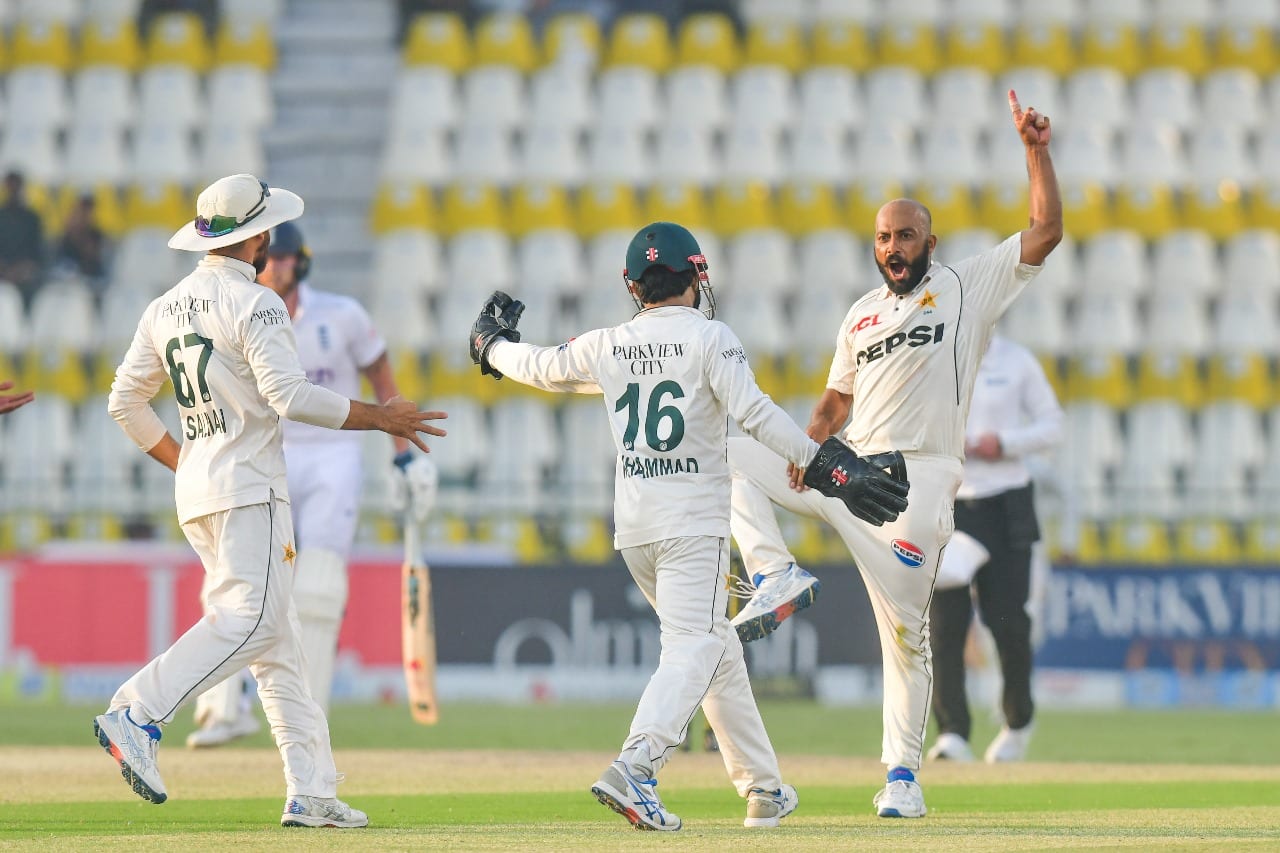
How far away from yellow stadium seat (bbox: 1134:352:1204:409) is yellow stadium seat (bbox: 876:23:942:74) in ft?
12.5

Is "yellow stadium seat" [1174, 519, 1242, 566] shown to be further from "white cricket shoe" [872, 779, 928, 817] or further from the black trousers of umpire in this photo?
"white cricket shoe" [872, 779, 928, 817]

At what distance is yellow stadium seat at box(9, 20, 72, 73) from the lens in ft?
62.6

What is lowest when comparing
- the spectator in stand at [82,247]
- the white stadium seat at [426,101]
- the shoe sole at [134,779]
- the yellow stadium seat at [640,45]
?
the shoe sole at [134,779]

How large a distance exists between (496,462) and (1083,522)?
4.63 metres

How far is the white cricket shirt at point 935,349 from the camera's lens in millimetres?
7148

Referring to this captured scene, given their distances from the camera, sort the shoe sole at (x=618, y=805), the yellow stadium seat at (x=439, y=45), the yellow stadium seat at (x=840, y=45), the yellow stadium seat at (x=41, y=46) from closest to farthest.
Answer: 1. the shoe sole at (x=618, y=805)
2. the yellow stadium seat at (x=439, y=45)
3. the yellow stadium seat at (x=41, y=46)
4. the yellow stadium seat at (x=840, y=45)

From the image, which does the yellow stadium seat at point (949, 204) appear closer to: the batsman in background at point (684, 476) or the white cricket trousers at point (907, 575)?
the white cricket trousers at point (907, 575)

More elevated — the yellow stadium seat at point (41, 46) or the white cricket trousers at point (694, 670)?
the yellow stadium seat at point (41, 46)

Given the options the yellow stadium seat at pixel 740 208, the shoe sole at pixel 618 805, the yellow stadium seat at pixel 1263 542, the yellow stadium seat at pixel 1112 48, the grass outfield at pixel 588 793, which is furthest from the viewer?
the yellow stadium seat at pixel 1112 48

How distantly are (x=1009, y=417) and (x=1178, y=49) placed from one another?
35.3ft

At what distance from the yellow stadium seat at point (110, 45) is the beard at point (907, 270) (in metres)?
13.4

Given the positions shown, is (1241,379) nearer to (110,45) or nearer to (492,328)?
(110,45)

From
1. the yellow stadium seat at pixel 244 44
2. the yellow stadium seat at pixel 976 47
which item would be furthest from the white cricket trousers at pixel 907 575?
the yellow stadium seat at pixel 244 44

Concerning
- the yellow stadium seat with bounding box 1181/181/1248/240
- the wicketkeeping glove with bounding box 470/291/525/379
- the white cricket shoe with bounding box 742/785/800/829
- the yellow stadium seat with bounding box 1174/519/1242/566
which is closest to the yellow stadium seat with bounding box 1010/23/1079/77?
the yellow stadium seat with bounding box 1181/181/1248/240
